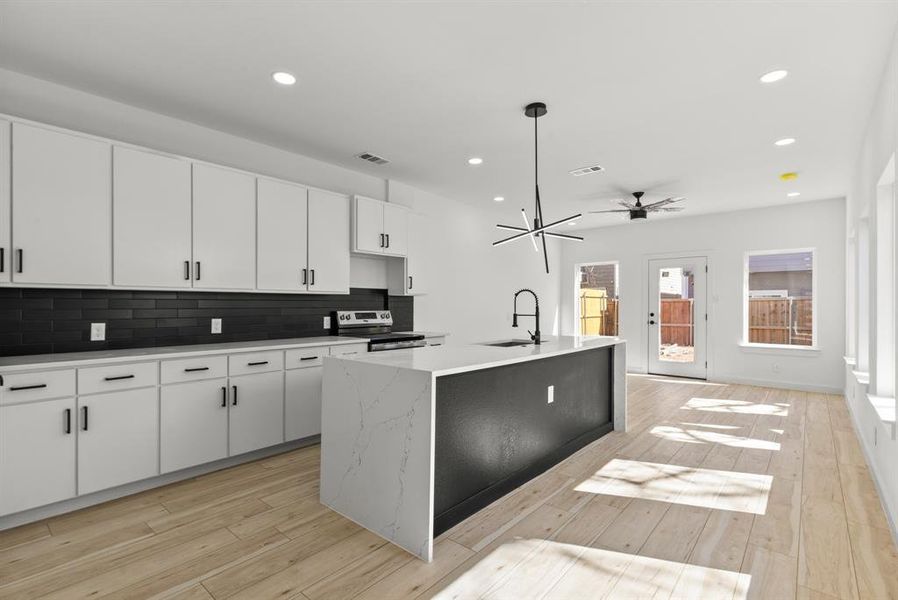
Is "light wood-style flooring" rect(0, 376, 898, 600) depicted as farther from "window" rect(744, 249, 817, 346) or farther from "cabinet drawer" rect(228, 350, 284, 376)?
"window" rect(744, 249, 817, 346)

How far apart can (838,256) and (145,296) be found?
8070mm

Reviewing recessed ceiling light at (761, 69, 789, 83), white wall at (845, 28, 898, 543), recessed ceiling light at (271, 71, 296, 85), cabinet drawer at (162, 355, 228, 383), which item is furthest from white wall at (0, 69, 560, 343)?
white wall at (845, 28, 898, 543)

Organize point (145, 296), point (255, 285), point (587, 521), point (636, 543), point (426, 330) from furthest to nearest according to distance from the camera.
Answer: point (426, 330), point (255, 285), point (145, 296), point (587, 521), point (636, 543)

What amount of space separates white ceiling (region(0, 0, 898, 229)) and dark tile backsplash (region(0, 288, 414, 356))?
141cm

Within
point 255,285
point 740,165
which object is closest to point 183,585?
point 255,285

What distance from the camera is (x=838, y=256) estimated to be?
20.6 feet

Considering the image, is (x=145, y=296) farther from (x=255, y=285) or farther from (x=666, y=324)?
(x=666, y=324)

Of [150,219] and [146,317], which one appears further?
[146,317]

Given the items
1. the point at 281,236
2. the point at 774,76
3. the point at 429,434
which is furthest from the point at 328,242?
the point at 774,76

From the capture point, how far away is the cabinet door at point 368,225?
4.64 metres

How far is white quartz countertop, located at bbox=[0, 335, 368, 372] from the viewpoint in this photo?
2.57 metres

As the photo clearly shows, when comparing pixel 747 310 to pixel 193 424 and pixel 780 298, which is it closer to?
pixel 780 298

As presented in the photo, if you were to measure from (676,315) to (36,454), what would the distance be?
792 cm

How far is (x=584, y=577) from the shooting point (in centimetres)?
209
